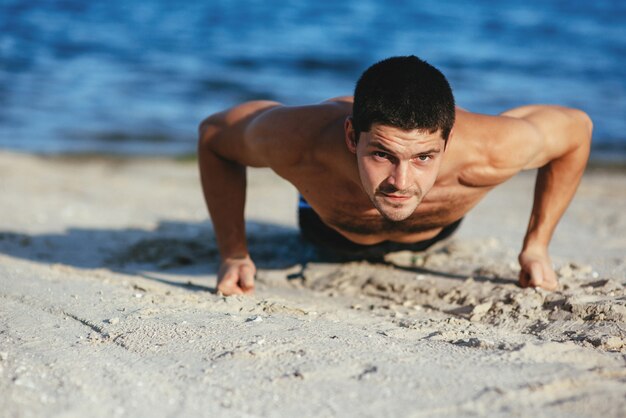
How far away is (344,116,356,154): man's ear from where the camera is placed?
10.1 feet

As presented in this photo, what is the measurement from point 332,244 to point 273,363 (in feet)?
5.49

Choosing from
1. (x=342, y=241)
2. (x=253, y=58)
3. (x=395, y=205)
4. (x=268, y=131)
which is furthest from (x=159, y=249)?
(x=253, y=58)

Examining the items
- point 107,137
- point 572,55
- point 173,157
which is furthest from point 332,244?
point 572,55

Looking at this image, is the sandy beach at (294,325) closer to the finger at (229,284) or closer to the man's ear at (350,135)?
the finger at (229,284)

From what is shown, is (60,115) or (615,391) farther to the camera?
(60,115)

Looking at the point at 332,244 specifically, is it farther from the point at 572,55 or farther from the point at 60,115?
the point at 572,55

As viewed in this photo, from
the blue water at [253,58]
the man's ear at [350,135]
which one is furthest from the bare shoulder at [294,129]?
the blue water at [253,58]

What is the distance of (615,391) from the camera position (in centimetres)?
220

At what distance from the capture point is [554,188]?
3668 mm

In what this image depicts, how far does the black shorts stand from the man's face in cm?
92

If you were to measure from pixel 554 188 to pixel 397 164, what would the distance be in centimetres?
115

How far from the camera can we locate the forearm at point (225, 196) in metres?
3.78

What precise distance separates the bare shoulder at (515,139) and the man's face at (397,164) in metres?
0.35

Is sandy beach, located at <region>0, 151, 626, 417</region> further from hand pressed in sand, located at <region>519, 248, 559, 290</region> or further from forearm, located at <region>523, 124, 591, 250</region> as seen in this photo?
forearm, located at <region>523, 124, 591, 250</region>
